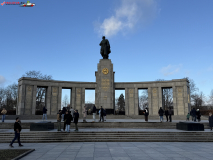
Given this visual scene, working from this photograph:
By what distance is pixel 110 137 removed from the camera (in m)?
12.1

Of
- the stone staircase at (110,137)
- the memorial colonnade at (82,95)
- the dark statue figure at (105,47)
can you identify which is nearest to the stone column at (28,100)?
the memorial colonnade at (82,95)

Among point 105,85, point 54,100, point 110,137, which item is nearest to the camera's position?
point 110,137

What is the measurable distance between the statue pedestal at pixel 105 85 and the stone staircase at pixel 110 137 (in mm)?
18206

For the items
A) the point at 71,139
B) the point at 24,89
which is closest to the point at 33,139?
the point at 71,139

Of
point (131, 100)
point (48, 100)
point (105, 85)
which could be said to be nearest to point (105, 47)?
point (105, 85)

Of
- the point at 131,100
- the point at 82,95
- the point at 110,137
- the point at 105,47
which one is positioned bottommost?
the point at 110,137

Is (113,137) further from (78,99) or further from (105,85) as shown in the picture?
(78,99)

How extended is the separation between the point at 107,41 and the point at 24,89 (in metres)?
17.3

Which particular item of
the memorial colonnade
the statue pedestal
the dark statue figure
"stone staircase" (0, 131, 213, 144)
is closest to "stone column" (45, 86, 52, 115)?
the memorial colonnade

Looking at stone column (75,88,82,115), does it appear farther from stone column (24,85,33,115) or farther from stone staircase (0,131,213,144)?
stone staircase (0,131,213,144)

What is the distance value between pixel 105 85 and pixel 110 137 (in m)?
19.6

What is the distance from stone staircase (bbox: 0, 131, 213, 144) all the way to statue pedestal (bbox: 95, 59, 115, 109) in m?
18.2

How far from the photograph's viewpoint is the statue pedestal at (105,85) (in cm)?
3086

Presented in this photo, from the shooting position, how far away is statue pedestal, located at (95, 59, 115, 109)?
3086cm
